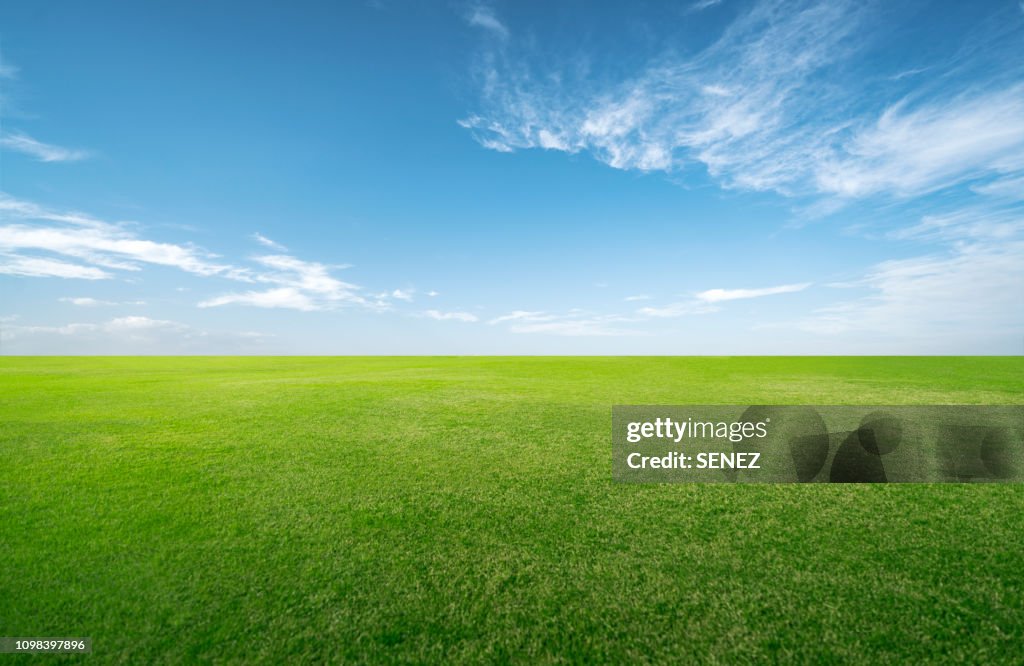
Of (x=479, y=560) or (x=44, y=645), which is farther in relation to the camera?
(x=479, y=560)

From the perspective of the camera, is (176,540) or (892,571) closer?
(892,571)

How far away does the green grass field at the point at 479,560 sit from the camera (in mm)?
2305

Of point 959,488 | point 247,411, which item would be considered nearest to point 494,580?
point 959,488

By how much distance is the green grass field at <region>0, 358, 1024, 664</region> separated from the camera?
2305mm

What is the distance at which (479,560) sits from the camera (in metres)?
3.04

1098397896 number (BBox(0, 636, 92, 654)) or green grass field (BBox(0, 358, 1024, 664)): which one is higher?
green grass field (BBox(0, 358, 1024, 664))

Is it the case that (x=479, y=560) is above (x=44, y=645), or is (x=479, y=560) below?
above

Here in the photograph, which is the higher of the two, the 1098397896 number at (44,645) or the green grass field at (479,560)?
the green grass field at (479,560)

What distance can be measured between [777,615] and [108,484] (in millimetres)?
5857

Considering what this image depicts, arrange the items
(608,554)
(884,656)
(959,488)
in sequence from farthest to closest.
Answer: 1. (959,488)
2. (608,554)
3. (884,656)

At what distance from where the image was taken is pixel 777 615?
2465mm

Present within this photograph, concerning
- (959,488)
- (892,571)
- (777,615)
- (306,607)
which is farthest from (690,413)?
(306,607)

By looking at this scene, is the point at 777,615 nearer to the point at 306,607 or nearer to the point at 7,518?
the point at 306,607

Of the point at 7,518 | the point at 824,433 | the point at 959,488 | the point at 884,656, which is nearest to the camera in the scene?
the point at 884,656
